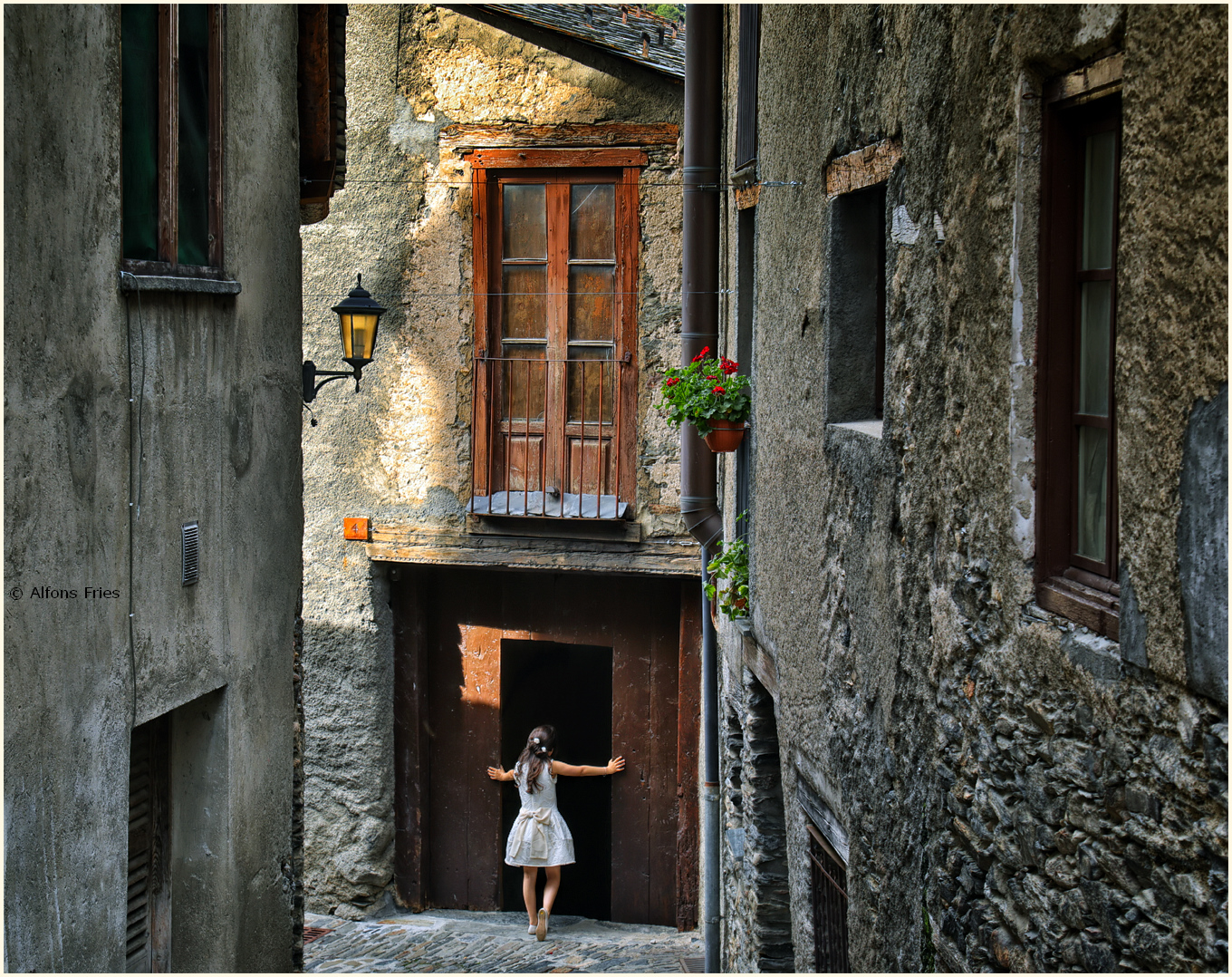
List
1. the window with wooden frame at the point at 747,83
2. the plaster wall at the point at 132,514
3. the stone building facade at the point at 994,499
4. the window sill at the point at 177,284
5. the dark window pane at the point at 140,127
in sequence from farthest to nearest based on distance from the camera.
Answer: the window with wooden frame at the point at 747,83 < the dark window pane at the point at 140,127 < the window sill at the point at 177,284 < the plaster wall at the point at 132,514 < the stone building facade at the point at 994,499

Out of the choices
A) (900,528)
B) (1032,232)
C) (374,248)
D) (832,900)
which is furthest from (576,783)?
(1032,232)

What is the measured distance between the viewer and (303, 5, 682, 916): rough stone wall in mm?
8617

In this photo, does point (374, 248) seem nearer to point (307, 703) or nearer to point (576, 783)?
point (307, 703)

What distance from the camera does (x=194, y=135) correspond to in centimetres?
488

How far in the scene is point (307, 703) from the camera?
9.50 m

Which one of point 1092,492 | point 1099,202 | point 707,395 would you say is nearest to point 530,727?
point 707,395

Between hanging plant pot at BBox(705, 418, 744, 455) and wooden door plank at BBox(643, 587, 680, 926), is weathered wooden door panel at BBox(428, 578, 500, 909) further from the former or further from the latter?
hanging plant pot at BBox(705, 418, 744, 455)

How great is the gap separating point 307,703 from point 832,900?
562 cm

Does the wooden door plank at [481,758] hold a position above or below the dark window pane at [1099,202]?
below

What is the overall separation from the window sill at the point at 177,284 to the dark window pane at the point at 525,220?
4034 mm

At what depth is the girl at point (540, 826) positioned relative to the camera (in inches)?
343

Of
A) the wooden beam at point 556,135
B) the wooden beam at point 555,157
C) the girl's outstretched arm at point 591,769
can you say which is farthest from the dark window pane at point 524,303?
the girl's outstretched arm at point 591,769

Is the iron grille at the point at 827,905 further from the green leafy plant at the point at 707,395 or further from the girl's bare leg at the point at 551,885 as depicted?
the girl's bare leg at the point at 551,885

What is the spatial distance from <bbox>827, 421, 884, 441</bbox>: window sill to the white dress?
16.5 feet
